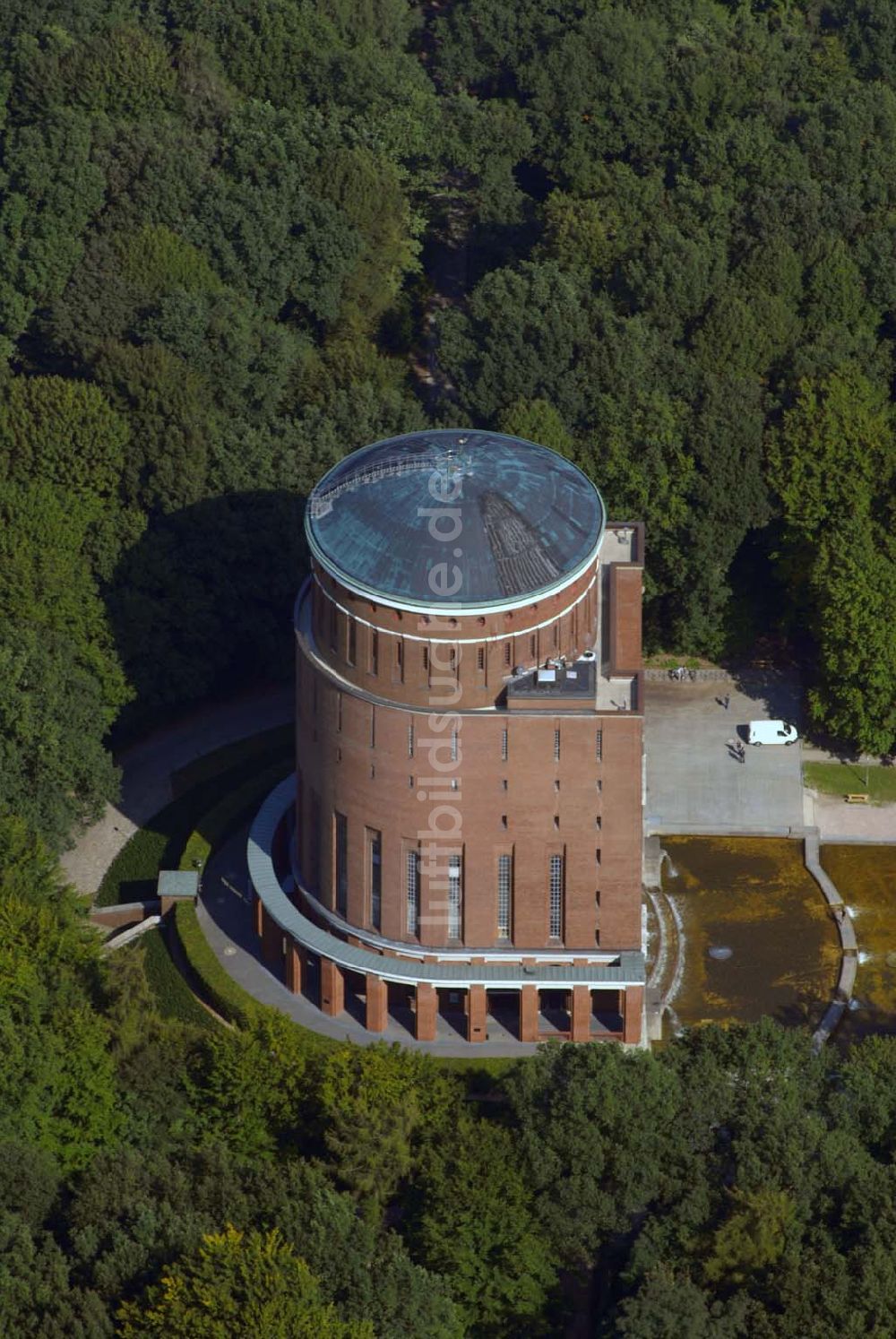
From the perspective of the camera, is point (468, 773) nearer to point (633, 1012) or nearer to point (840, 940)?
point (633, 1012)

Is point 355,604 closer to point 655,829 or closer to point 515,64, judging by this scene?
point 655,829

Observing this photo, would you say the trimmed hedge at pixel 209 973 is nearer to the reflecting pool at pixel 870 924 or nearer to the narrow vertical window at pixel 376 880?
the narrow vertical window at pixel 376 880

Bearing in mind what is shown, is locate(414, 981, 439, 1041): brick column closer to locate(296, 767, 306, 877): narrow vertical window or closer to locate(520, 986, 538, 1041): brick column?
locate(520, 986, 538, 1041): brick column

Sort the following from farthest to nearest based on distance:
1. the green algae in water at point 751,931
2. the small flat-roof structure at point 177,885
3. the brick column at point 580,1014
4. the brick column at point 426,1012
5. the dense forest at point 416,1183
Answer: the small flat-roof structure at point 177,885, the green algae in water at point 751,931, the brick column at point 426,1012, the brick column at point 580,1014, the dense forest at point 416,1183

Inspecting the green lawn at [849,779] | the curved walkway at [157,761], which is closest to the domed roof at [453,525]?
the curved walkway at [157,761]

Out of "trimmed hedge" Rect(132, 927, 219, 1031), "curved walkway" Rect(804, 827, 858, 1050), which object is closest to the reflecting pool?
"curved walkway" Rect(804, 827, 858, 1050)

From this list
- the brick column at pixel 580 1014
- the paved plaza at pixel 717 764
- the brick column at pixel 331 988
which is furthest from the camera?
the paved plaza at pixel 717 764
